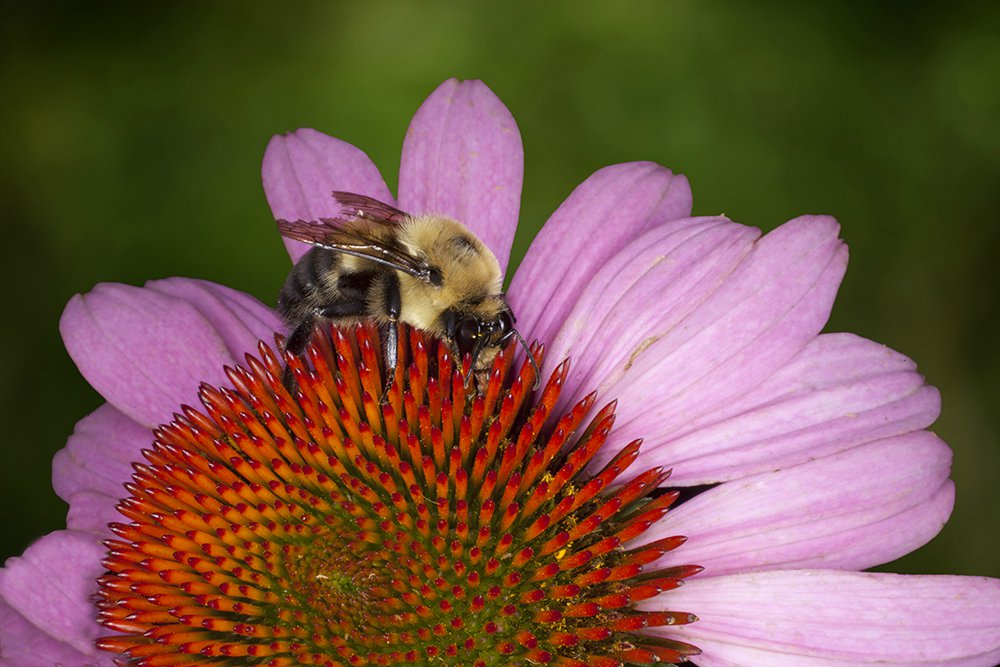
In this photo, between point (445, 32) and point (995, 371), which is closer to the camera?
point (995, 371)

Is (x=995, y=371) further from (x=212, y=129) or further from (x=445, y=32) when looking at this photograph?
(x=212, y=129)

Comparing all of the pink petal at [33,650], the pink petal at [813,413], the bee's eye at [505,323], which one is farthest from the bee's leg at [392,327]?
the pink petal at [33,650]

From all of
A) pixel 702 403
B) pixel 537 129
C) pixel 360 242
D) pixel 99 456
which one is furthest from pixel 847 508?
pixel 537 129

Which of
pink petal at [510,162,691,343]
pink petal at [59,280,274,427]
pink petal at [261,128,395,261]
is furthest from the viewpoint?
pink petal at [261,128,395,261]

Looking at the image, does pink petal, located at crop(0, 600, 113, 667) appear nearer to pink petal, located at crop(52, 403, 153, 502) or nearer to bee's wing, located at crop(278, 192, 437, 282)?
pink petal, located at crop(52, 403, 153, 502)

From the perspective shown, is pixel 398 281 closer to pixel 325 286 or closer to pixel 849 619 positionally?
pixel 325 286

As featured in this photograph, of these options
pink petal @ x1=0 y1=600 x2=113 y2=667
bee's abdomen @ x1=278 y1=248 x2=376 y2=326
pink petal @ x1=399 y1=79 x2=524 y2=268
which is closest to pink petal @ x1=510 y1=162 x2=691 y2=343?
pink petal @ x1=399 y1=79 x2=524 y2=268

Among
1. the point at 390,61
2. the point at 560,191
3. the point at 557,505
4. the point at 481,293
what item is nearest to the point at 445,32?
Result: the point at 390,61
